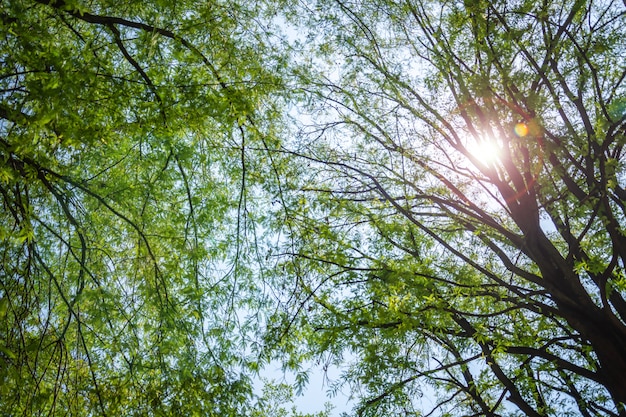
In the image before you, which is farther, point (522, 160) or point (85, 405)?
point (522, 160)

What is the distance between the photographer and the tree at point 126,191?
8.33 feet

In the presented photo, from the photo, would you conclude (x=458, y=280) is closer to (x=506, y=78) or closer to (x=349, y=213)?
(x=349, y=213)

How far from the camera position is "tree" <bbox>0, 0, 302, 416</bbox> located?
2539 millimetres

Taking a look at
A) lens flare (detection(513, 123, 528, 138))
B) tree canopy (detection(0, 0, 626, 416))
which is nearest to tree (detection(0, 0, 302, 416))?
tree canopy (detection(0, 0, 626, 416))

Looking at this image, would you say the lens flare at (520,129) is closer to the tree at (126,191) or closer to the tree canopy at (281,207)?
the tree canopy at (281,207)

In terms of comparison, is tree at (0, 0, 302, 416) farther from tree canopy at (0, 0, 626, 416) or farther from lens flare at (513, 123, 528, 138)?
lens flare at (513, 123, 528, 138)

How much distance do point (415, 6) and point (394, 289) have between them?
2877 millimetres

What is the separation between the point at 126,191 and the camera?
3.95 m

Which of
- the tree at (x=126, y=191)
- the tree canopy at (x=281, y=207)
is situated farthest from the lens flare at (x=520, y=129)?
the tree at (x=126, y=191)

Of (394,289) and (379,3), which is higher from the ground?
(379,3)

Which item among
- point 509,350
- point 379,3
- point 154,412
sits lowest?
point 154,412

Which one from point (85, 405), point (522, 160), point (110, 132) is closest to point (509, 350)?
point (522, 160)

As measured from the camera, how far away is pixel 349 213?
5.09m

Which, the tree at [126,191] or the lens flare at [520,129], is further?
the lens flare at [520,129]
